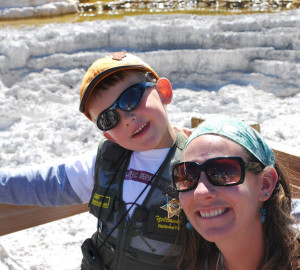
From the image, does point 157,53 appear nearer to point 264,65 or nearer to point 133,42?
point 133,42

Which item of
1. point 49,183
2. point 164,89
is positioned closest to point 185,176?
point 164,89

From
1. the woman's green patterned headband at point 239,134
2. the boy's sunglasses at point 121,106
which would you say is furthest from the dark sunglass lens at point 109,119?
the woman's green patterned headband at point 239,134

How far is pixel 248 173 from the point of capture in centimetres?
140

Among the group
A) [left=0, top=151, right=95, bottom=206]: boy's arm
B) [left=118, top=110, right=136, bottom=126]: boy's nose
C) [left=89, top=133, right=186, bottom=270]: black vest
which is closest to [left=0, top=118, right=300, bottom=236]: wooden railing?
[left=0, top=151, right=95, bottom=206]: boy's arm

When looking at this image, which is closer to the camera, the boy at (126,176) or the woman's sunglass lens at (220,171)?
the woman's sunglass lens at (220,171)

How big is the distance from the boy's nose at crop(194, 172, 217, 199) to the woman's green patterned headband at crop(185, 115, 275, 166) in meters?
0.15

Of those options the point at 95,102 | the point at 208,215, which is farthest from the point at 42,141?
the point at 208,215

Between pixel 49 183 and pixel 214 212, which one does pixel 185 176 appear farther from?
pixel 49 183

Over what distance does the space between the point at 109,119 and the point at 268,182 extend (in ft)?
2.21

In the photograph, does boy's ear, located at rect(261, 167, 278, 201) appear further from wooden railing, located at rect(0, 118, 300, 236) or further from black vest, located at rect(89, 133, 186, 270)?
wooden railing, located at rect(0, 118, 300, 236)

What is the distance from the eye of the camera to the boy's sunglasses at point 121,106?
69.9 inches

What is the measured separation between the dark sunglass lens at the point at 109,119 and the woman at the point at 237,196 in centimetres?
40

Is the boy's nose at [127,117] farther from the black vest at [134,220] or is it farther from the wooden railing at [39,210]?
the wooden railing at [39,210]

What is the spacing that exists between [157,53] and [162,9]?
7.68 feet
